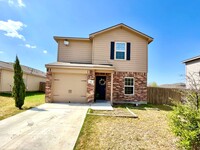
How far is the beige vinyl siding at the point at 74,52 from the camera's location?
1368cm

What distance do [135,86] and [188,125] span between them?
9.69m

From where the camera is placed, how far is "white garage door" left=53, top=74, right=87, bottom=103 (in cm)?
1169

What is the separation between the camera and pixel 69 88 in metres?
11.8

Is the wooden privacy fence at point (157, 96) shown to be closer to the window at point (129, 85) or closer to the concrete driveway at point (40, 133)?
the window at point (129, 85)

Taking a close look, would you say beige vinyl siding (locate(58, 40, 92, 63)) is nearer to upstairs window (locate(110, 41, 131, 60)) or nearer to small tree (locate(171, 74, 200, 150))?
upstairs window (locate(110, 41, 131, 60))

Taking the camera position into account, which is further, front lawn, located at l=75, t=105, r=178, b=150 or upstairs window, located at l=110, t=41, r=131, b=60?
upstairs window, located at l=110, t=41, r=131, b=60

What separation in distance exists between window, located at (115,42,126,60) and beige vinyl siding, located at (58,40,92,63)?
2.42 meters

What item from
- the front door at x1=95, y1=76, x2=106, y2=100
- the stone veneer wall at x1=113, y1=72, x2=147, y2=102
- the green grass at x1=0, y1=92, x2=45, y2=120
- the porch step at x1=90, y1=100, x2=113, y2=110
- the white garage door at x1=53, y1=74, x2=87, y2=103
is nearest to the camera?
the green grass at x1=0, y1=92, x2=45, y2=120

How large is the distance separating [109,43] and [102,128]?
28.7 ft

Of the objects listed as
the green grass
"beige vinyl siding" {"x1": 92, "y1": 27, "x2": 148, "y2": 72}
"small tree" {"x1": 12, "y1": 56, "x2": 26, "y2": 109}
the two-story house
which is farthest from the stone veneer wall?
"small tree" {"x1": 12, "y1": 56, "x2": 26, "y2": 109}

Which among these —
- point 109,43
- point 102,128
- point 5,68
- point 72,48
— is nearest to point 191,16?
point 109,43

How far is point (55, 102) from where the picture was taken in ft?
37.9

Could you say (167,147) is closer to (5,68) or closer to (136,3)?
(136,3)

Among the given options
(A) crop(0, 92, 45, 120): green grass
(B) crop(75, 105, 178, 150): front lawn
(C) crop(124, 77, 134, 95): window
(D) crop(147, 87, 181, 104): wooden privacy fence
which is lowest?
(B) crop(75, 105, 178, 150): front lawn
